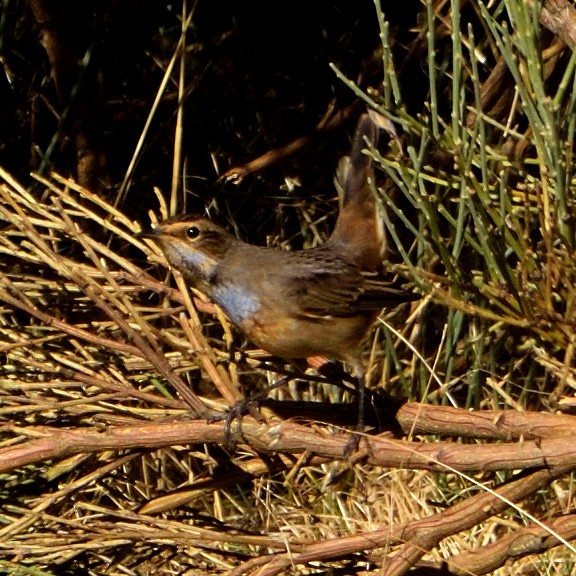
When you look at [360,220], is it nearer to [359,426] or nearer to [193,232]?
[193,232]

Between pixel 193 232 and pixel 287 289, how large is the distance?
358mm

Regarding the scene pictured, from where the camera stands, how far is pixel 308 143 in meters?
4.57

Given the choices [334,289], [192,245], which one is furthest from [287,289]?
[192,245]

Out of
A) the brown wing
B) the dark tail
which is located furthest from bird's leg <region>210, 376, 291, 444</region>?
the dark tail

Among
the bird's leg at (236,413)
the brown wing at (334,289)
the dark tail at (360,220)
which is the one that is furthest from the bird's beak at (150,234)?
the dark tail at (360,220)

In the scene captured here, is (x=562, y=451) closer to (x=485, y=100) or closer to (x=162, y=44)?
(x=485, y=100)

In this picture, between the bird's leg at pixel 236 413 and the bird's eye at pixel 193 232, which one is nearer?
the bird's leg at pixel 236 413

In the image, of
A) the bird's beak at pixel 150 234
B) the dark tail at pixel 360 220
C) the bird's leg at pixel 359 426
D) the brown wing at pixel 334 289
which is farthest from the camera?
the dark tail at pixel 360 220

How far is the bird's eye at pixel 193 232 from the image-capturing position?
374cm

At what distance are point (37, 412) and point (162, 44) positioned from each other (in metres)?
1.77

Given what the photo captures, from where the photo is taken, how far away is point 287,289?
12.3 ft

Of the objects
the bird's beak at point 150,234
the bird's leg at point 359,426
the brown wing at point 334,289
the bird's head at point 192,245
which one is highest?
the bird's beak at point 150,234

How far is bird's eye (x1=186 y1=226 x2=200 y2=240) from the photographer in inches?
147

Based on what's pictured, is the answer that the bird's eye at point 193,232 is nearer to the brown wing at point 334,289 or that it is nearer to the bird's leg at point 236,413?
the brown wing at point 334,289
